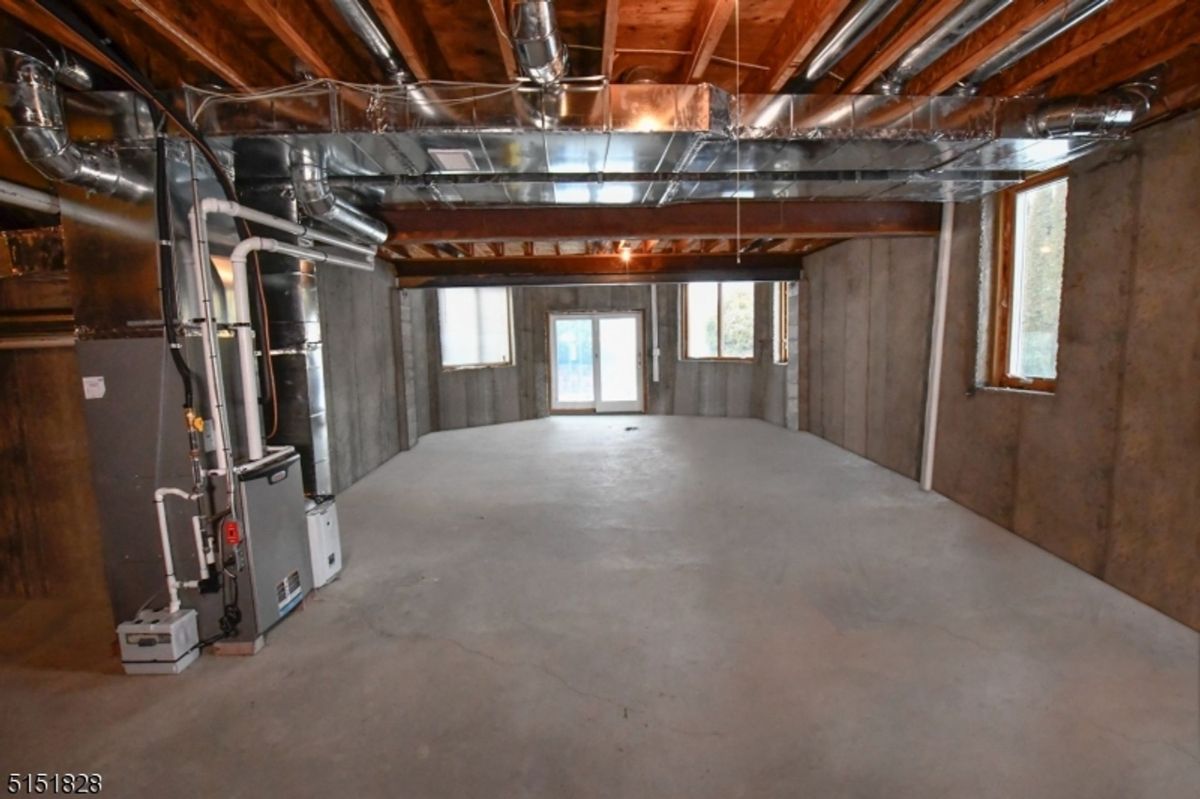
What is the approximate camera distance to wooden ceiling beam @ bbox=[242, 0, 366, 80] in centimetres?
175

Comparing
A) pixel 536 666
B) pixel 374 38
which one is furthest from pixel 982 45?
pixel 536 666

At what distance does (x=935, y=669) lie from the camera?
2074mm

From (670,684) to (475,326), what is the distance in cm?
662

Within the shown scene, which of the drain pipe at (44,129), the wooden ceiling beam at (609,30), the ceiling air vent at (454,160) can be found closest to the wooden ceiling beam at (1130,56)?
the wooden ceiling beam at (609,30)

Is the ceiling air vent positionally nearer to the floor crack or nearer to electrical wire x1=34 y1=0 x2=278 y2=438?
electrical wire x1=34 y1=0 x2=278 y2=438

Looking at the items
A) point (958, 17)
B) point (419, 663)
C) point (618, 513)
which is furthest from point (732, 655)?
point (958, 17)

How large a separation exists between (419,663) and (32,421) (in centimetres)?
238

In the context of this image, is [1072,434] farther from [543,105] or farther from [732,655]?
[543,105]

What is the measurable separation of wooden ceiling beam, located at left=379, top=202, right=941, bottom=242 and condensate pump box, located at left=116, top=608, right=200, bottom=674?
9.21ft

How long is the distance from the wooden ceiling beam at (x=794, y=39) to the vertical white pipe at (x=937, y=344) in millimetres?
2177

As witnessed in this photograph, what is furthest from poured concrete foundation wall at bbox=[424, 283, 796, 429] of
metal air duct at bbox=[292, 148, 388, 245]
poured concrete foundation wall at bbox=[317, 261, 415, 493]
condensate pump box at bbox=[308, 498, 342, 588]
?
condensate pump box at bbox=[308, 498, 342, 588]

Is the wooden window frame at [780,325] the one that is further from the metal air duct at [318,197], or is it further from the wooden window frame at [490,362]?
the metal air duct at [318,197]

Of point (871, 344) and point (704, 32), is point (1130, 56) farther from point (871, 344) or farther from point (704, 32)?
point (871, 344)

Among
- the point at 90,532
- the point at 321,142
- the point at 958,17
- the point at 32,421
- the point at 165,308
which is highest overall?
the point at 958,17
